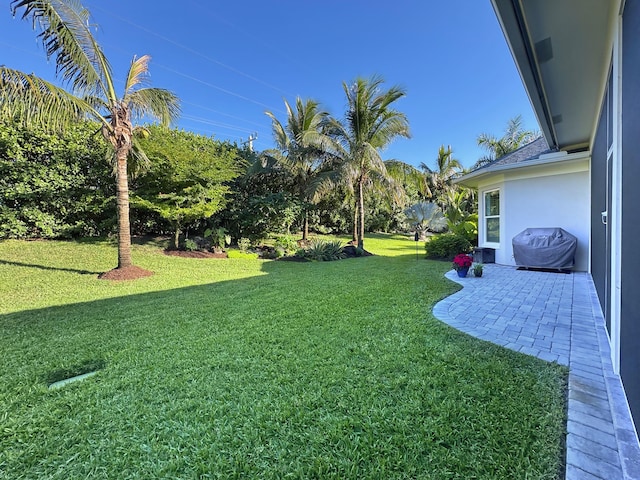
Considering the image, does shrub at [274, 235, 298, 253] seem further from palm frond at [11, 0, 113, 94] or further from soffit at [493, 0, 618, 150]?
soffit at [493, 0, 618, 150]

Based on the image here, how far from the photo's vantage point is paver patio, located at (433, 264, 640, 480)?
1715 mm

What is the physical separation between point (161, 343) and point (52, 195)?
9953 mm

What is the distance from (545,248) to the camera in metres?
7.69

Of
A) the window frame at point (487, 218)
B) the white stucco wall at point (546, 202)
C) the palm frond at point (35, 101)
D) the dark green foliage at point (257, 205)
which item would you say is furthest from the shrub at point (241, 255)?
the white stucco wall at point (546, 202)

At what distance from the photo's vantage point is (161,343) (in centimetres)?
344

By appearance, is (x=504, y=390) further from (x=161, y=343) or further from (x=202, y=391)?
(x=161, y=343)

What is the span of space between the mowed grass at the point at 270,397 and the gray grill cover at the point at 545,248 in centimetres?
492

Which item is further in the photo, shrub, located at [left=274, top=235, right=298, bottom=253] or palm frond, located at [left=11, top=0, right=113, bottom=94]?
shrub, located at [left=274, top=235, right=298, bottom=253]

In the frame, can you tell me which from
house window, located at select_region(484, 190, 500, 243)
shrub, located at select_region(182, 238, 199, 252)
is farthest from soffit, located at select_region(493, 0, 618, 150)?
shrub, located at select_region(182, 238, 199, 252)

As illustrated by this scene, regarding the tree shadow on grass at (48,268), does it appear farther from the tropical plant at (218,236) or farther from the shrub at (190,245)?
the tropical plant at (218,236)

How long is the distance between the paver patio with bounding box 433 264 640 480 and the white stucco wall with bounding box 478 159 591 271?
4.28ft

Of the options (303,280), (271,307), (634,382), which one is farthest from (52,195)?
(634,382)

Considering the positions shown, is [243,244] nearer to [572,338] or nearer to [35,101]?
[35,101]

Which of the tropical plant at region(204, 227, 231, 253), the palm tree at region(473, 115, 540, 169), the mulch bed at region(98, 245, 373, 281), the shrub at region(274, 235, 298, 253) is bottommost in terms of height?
the mulch bed at region(98, 245, 373, 281)
